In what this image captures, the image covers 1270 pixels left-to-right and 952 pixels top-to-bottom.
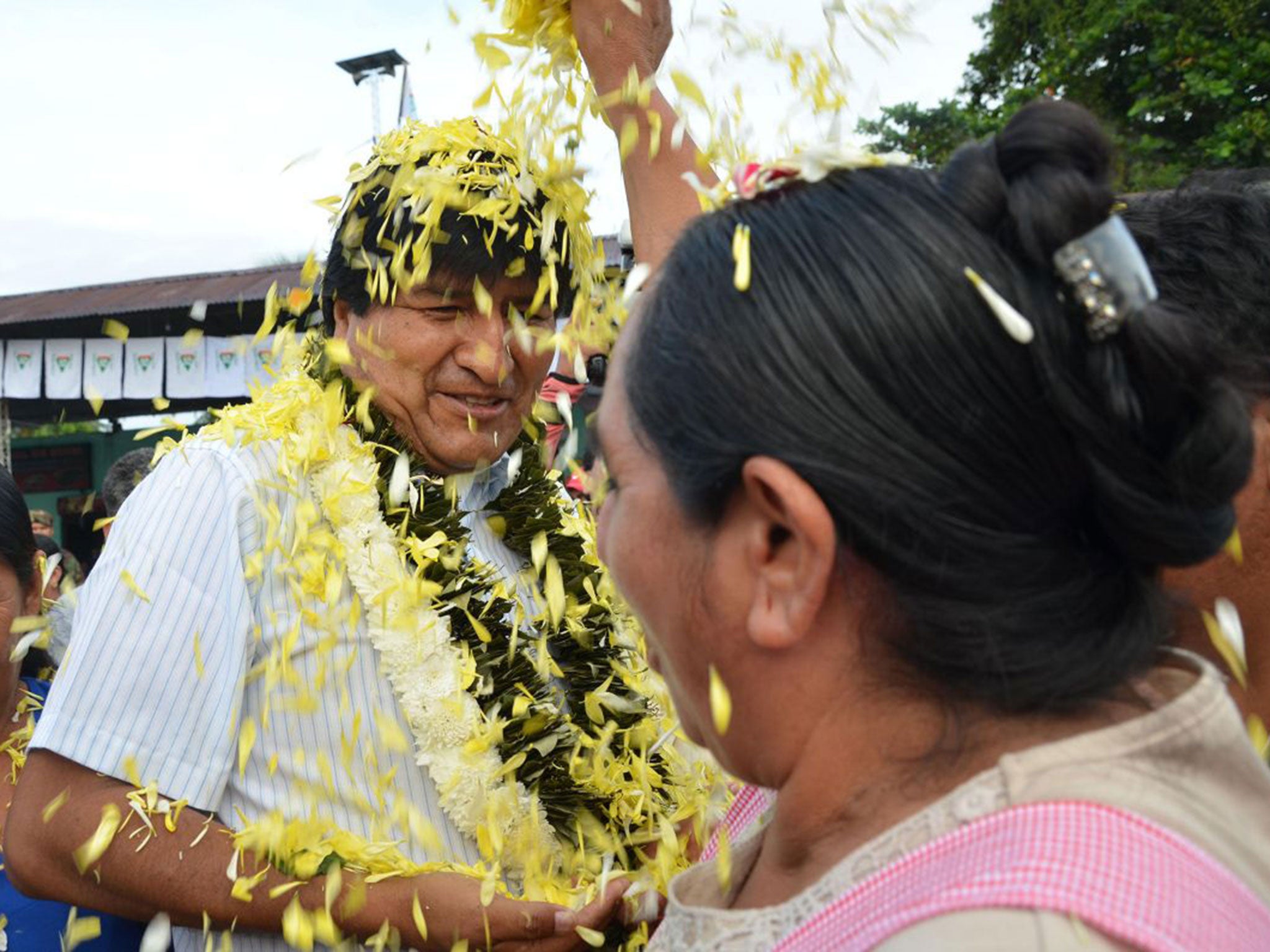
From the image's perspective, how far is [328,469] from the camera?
2.21 m

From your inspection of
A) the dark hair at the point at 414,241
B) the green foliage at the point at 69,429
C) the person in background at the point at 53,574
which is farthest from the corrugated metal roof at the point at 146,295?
the dark hair at the point at 414,241

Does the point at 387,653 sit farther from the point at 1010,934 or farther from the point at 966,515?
the point at 1010,934

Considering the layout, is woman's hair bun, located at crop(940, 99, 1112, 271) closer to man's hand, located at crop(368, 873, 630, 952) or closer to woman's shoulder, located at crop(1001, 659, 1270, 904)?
woman's shoulder, located at crop(1001, 659, 1270, 904)

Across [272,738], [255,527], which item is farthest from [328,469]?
[272,738]

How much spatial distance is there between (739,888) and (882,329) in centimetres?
72

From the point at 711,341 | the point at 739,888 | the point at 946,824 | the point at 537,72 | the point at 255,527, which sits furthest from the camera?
the point at 537,72

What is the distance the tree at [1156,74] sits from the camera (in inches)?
444

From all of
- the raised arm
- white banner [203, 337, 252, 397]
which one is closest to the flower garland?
the raised arm

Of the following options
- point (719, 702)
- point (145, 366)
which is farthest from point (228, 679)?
point (145, 366)

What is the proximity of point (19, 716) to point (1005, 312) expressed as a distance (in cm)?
273

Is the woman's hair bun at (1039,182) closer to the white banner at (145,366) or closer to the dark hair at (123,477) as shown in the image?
the dark hair at (123,477)

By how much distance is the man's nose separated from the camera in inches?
91.3

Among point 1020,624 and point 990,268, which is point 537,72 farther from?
point 1020,624

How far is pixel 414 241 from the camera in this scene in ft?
7.50
